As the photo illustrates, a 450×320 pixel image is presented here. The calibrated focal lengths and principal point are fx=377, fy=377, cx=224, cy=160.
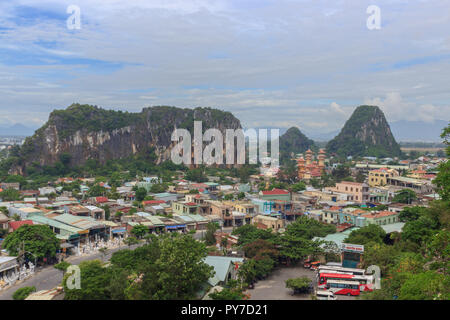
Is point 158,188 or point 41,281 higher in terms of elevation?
point 158,188

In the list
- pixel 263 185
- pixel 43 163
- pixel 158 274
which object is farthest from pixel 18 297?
pixel 43 163

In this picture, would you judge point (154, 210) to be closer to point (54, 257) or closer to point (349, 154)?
point (54, 257)

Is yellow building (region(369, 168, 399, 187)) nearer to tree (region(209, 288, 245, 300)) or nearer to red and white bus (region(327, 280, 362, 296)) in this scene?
red and white bus (region(327, 280, 362, 296))

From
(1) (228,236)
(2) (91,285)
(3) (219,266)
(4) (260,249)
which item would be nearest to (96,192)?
(1) (228,236)

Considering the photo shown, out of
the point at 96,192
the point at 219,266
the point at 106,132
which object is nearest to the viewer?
the point at 219,266

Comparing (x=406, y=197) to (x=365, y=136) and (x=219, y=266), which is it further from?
(x=365, y=136)

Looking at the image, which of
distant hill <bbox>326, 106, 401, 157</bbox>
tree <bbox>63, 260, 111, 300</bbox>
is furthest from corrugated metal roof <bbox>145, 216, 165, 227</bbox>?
distant hill <bbox>326, 106, 401, 157</bbox>

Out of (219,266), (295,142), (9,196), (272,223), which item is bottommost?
(272,223)
